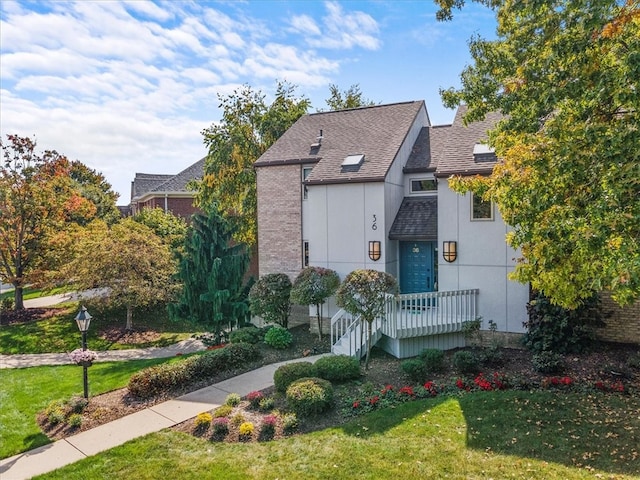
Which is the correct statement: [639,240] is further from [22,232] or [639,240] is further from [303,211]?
[22,232]

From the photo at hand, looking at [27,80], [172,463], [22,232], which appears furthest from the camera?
[22,232]

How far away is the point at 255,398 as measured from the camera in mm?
9242

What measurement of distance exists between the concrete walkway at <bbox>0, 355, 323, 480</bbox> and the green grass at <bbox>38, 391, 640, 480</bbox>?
40 cm

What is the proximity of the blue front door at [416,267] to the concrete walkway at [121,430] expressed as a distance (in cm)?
699

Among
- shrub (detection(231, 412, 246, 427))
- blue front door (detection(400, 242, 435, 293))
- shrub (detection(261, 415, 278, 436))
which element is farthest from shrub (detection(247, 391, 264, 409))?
blue front door (detection(400, 242, 435, 293))

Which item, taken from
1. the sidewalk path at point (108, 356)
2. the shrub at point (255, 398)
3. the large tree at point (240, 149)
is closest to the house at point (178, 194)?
the large tree at point (240, 149)

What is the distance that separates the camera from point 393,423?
7996mm

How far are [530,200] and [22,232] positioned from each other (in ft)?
71.4

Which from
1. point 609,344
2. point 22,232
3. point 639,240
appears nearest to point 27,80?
point 639,240

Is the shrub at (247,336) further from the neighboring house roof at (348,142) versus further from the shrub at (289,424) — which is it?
the neighboring house roof at (348,142)

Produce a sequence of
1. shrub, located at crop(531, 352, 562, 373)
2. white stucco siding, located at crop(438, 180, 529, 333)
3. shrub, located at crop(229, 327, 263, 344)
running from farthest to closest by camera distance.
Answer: shrub, located at crop(229, 327, 263, 344)
white stucco siding, located at crop(438, 180, 529, 333)
shrub, located at crop(531, 352, 562, 373)

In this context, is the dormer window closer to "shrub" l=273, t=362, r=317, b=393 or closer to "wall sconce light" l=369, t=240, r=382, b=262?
"wall sconce light" l=369, t=240, r=382, b=262

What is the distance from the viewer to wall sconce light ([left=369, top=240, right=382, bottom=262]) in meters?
15.0

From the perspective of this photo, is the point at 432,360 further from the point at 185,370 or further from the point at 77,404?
the point at 77,404
